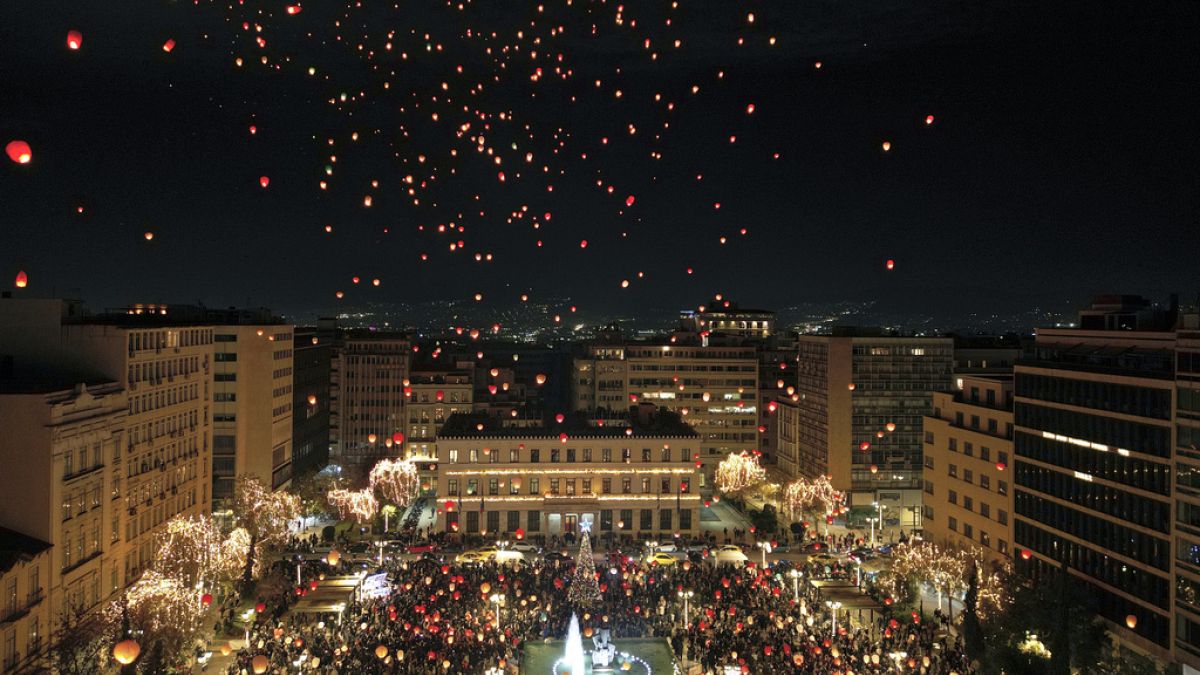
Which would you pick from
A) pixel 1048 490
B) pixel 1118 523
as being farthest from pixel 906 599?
pixel 1118 523

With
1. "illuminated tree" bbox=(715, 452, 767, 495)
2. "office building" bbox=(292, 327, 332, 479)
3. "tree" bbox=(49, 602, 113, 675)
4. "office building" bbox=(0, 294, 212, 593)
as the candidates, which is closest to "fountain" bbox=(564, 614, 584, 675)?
"tree" bbox=(49, 602, 113, 675)

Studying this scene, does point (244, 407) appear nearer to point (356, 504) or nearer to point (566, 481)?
point (356, 504)

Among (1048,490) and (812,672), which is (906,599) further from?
(812,672)

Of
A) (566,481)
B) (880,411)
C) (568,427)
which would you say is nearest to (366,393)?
(568,427)

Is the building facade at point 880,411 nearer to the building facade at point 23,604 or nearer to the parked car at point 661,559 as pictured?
the parked car at point 661,559

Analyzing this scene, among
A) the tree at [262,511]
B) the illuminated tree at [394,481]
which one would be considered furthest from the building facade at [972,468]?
the tree at [262,511]
